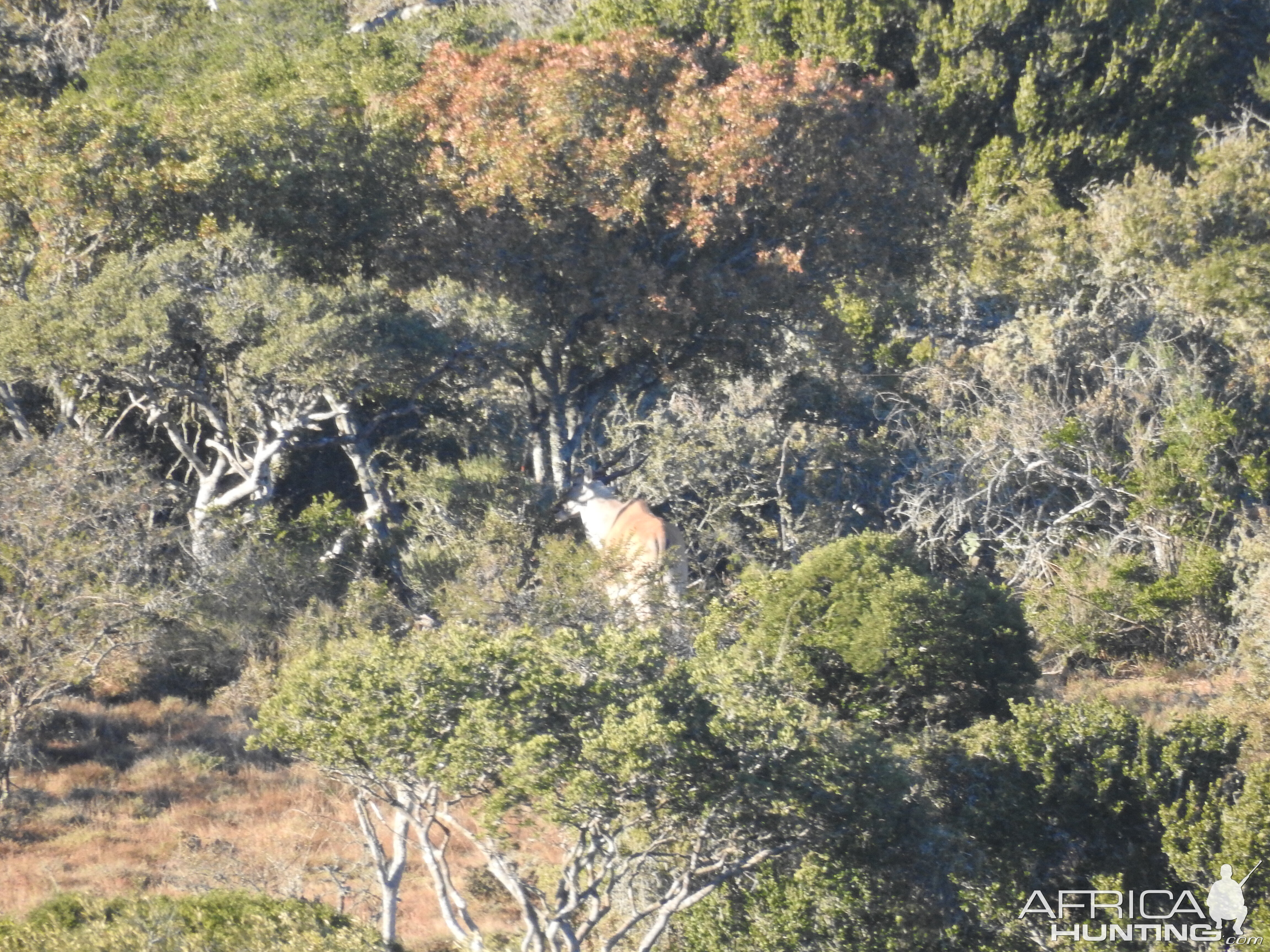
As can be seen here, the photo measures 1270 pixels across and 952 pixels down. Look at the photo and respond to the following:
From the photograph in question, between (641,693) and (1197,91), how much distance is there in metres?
20.9

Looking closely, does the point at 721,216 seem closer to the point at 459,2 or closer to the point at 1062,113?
the point at 1062,113

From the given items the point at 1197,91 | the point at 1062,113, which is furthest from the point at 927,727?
the point at 1197,91

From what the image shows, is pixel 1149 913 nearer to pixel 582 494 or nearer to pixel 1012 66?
pixel 582 494

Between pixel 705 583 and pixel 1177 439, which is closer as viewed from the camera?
pixel 705 583

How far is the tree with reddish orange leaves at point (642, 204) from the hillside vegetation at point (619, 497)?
0.18 feet

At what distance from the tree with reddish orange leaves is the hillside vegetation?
55mm

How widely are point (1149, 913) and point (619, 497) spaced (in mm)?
7118

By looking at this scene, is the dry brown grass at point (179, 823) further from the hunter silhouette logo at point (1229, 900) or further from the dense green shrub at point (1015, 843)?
the hunter silhouette logo at point (1229, 900)

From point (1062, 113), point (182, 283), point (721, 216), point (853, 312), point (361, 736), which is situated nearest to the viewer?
Answer: point (361, 736)

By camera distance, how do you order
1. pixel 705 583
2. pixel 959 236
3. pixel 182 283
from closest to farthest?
pixel 182 283 → pixel 705 583 → pixel 959 236

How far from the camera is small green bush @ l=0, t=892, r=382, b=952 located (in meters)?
6.14

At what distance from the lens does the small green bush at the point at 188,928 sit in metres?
6.14

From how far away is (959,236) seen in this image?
15227mm

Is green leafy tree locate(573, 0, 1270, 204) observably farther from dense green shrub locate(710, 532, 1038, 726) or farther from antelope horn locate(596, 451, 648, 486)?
dense green shrub locate(710, 532, 1038, 726)
